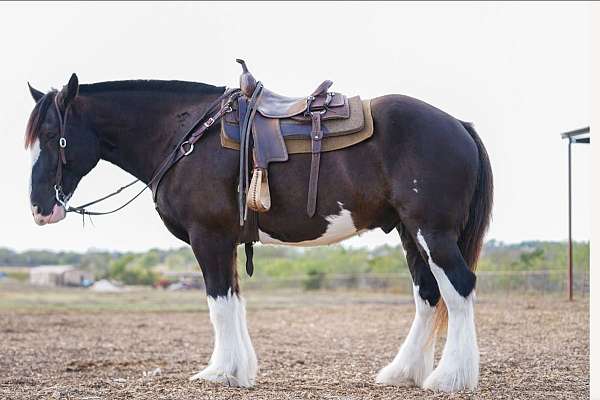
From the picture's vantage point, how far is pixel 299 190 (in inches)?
245

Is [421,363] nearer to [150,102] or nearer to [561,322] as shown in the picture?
[150,102]

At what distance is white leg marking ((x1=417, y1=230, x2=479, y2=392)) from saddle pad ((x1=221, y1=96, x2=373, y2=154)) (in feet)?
2.95

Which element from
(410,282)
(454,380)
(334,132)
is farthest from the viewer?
(410,282)

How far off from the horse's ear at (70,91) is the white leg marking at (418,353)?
332cm

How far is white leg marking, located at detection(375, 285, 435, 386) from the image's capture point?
258 inches

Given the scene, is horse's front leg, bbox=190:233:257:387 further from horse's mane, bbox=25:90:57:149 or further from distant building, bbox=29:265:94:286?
distant building, bbox=29:265:94:286

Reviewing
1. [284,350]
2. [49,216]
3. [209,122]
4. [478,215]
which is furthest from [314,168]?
[284,350]

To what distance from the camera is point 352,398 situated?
19.0 feet

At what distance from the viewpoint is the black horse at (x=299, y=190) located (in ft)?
19.7

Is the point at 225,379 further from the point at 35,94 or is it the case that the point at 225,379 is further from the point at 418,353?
the point at 35,94

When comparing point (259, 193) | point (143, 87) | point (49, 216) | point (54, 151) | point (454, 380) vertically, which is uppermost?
point (143, 87)

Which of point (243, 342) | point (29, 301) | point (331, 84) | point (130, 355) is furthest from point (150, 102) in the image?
point (29, 301)

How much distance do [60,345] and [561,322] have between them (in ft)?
24.3

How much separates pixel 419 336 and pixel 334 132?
1.84 metres
